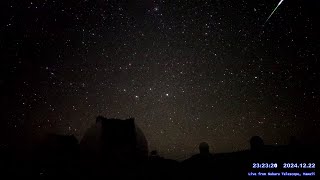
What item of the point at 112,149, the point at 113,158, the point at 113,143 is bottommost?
the point at 113,158

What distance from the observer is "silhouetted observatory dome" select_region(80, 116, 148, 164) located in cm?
1873

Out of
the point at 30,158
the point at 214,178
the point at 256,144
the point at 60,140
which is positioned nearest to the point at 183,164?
the point at 214,178

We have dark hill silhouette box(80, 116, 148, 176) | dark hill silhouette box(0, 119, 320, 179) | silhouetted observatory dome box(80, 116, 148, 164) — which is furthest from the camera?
silhouetted observatory dome box(80, 116, 148, 164)

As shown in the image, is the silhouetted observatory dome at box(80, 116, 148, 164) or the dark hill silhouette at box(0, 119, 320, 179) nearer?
the dark hill silhouette at box(0, 119, 320, 179)

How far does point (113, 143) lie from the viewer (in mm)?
18891

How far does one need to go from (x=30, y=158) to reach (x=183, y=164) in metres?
9.32

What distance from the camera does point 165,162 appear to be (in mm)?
20344

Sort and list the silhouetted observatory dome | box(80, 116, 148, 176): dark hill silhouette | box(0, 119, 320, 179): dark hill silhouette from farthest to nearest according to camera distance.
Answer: the silhouetted observatory dome → box(80, 116, 148, 176): dark hill silhouette → box(0, 119, 320, 179): dark hill silhouette

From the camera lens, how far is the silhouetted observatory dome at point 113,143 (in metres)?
18.7

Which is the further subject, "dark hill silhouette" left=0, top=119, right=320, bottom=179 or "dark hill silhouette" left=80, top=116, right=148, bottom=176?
"dark hill silhouette" left=80, top=116, right=148, bottom=176

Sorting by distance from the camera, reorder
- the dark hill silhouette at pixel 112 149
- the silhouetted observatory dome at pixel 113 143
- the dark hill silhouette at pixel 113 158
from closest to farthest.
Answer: the dark hill silhouette at pixel 113 158 < the dark hill silhouette at pixel 112 149 < the silhouetted observatory dome at pixel 113 143

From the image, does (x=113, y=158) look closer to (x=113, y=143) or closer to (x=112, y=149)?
(x=112, y=149)

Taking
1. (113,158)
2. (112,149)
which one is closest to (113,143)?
(112,149)

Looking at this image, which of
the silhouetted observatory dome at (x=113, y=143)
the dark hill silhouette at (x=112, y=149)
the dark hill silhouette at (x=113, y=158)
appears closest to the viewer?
the dark hill silhouette at (x=113, y=158)
